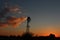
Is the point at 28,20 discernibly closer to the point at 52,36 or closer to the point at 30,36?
the point at 30,36

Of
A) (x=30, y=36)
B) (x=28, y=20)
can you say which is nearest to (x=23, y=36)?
(x=30, y=36)

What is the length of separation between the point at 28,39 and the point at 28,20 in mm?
9726

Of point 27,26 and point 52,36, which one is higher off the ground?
point 27,26

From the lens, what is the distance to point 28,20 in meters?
89.1

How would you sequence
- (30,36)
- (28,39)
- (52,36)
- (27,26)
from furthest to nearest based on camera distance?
(30,36) → (28,39) → (27,26) → (52,36)

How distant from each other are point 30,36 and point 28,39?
20.6 feet

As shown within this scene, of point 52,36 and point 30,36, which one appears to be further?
point 30,36

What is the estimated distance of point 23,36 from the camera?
9956 centimetres

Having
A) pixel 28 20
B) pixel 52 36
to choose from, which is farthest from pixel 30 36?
pixel 52 36

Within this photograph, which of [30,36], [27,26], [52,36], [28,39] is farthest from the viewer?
[30,36]

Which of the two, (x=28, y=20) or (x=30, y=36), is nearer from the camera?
(x=28, y=20)

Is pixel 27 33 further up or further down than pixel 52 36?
further up

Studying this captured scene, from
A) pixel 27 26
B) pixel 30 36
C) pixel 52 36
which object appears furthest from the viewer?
pixel 30 36

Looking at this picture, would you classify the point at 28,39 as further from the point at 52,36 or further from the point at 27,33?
the point at 52,36
